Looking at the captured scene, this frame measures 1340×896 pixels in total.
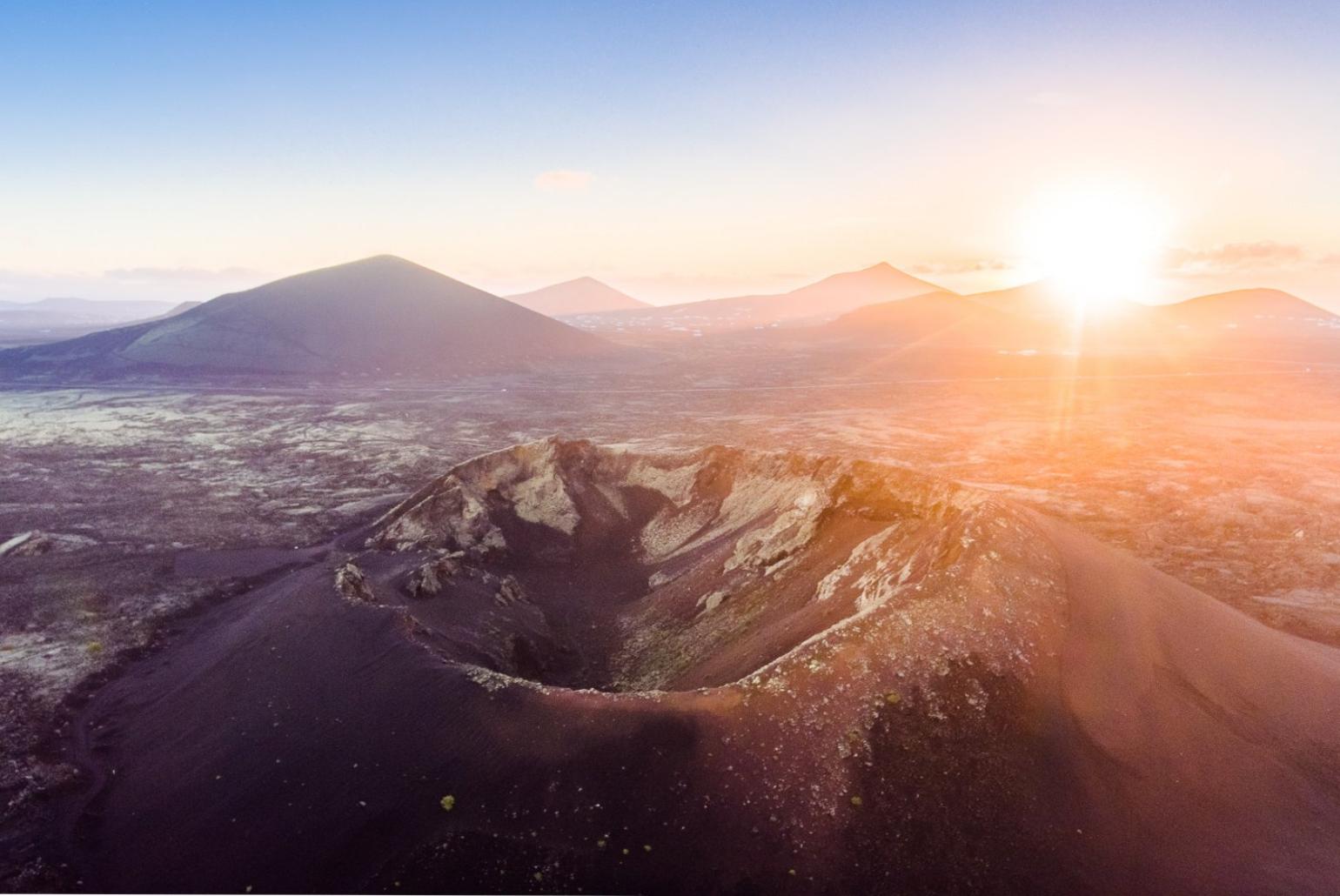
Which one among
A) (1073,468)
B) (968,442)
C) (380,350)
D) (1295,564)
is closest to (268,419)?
(380,350)

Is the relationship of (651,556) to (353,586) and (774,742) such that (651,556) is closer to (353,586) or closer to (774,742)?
(353,586)

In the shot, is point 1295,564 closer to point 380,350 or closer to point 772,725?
point 772,725

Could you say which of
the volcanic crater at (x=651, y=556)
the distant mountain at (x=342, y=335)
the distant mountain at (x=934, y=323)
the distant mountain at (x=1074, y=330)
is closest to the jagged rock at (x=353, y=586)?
the volcanic crater at (x=651, y=556)

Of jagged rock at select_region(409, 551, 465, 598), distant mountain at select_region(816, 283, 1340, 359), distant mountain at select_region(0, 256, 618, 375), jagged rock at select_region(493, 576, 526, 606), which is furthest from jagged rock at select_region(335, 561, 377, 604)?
distant mountain at select_region(816, 283, 1340, 359)

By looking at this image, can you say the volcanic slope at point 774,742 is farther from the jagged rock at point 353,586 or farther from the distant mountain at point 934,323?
the distant mountain at point 934,323

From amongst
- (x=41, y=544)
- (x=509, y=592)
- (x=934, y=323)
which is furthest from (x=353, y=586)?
(x=934, y=323)
